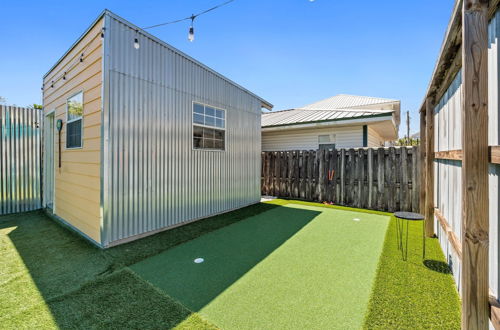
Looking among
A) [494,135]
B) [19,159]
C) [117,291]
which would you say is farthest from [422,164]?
[19,159]

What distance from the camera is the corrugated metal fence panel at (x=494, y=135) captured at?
1.42 meters

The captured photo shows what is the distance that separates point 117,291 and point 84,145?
307 centimetres

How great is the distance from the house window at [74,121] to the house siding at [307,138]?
25.2ft

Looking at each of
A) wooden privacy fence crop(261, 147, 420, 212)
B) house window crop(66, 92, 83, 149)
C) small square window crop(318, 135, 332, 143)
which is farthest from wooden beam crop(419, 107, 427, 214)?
house window crop(66, 92, 83, 149)

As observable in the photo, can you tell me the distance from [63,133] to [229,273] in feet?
17.3

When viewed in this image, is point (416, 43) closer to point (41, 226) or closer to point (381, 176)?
point (381, 176)

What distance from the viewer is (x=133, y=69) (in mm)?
4086

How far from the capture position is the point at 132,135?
4055mm

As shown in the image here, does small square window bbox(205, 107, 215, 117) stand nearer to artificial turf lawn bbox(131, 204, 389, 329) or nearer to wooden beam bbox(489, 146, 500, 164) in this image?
artificial turf lawn bbox(131, 204, 389, 329)

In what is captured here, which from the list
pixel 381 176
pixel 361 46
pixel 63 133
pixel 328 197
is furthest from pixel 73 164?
pixel 361 46

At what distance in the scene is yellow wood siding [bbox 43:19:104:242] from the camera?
385 centimetres

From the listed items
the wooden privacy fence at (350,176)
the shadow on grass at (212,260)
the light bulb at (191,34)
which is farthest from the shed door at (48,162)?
the wooden privacy fence at (350,176)

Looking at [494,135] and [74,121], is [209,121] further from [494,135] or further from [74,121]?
[494,135]

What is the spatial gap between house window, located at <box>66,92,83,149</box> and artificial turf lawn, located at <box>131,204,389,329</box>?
3.17 m
